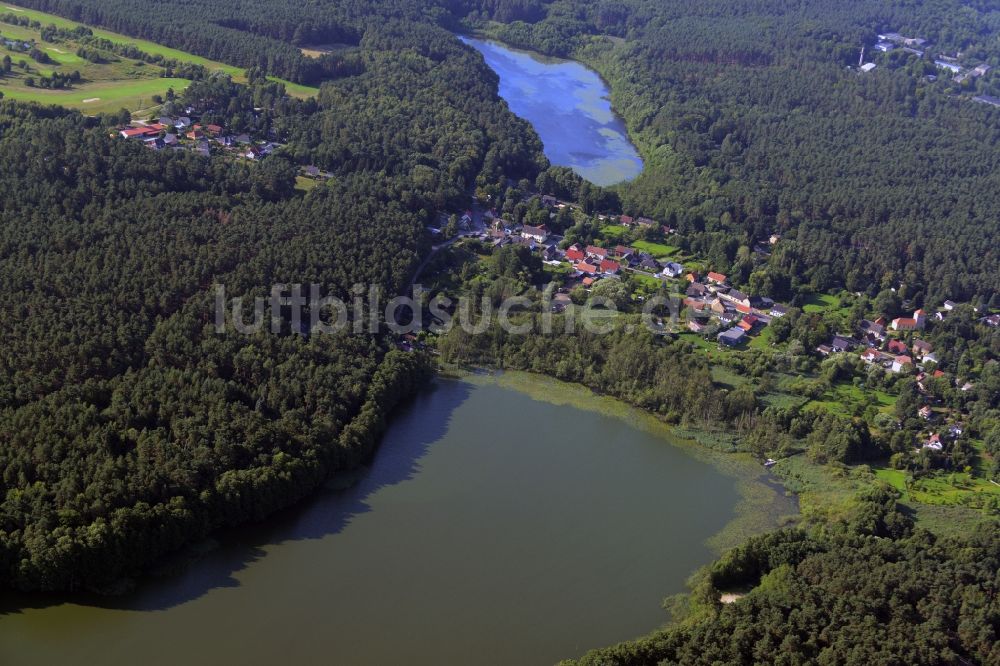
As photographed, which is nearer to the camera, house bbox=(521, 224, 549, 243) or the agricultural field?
house bbox=(521, 224, 549, 243)

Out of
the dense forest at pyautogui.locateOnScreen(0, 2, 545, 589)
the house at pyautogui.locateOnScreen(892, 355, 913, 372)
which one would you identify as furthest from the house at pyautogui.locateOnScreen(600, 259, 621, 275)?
the house at pyautogui.locateOnScreen(892, 355, 913, 372)

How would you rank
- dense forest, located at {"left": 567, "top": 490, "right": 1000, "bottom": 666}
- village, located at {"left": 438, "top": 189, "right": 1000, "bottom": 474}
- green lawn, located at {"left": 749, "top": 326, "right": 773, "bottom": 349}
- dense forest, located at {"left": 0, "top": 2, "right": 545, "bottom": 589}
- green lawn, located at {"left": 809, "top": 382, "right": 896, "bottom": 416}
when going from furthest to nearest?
green lawn, located at {"left": 749, "top": 326, "right": 773, "bottom": 349}, village, located at {"left": 438, "top": 189, "right": 1000, "bottom": 474}, green lawn, located at {"left": 809, "top": 382, "right": 896, "bottom": 416}, dense forest, located at {"left": 0, "top": 2, "right": 545, "bottom": 589}, dense forest, located at {"left": 567, "top": 490, "right": 1000, "bottom": 666}

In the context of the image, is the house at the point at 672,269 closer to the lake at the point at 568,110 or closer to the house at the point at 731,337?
the house at the point at 731,337

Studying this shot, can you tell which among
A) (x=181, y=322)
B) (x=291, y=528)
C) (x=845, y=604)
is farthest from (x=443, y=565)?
(x=181, y=322)

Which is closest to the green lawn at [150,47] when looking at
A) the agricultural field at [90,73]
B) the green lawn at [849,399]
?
the agricultural field at [90,73]

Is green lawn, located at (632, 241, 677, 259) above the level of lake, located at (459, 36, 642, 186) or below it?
below

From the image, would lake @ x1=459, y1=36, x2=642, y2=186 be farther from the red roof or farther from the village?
the red roof

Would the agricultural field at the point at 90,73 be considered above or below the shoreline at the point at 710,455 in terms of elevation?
above
